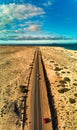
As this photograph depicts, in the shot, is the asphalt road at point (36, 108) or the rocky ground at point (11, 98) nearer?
the asphalt road at point (36, 108)

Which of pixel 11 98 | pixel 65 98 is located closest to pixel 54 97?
pixel 65 98

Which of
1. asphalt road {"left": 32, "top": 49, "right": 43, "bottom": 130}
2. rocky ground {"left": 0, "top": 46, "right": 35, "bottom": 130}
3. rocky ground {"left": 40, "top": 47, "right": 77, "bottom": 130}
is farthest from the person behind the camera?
rocky ground {"left": 40, "top": 47, "right": 77, "bottom": 130}

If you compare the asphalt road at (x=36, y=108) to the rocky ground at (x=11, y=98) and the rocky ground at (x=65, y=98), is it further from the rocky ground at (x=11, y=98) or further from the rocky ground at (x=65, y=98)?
the rocky ground at (x=65, y=98)

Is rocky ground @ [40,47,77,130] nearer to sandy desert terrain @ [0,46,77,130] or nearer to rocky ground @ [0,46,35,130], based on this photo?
sandy desert terrain @ [0,46,77,130]

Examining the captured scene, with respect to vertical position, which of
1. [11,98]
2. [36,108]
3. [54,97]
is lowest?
[36,108]

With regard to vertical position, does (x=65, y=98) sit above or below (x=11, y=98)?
below

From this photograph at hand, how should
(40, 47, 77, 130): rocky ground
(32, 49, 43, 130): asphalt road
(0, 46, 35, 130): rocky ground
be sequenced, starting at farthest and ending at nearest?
1. (40, 47, 77, 130): rocky ground
2. (0, 46, 35, 130): rocky ground
3. (32, 49, 43, 130): asphalt road

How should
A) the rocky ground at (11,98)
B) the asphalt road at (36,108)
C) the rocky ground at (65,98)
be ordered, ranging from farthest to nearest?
the rocky ground at (65,98) < the rocky ground at (11,98) < the asphalt road at (36,108)

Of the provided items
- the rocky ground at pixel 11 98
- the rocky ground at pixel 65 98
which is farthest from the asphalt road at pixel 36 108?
the rocky ground at pixel 65 98

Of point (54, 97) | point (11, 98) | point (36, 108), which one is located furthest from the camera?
point (54, 97)

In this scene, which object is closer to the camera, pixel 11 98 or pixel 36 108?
pixel 36 108

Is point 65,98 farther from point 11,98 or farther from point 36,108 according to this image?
point 11,98

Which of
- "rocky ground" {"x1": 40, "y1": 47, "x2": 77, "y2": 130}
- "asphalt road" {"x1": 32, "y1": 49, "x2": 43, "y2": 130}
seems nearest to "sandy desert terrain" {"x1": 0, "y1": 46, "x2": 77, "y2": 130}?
"rocky ground" {"x1": 40, "y1": 47, "x2": 77, "y2": 130}
